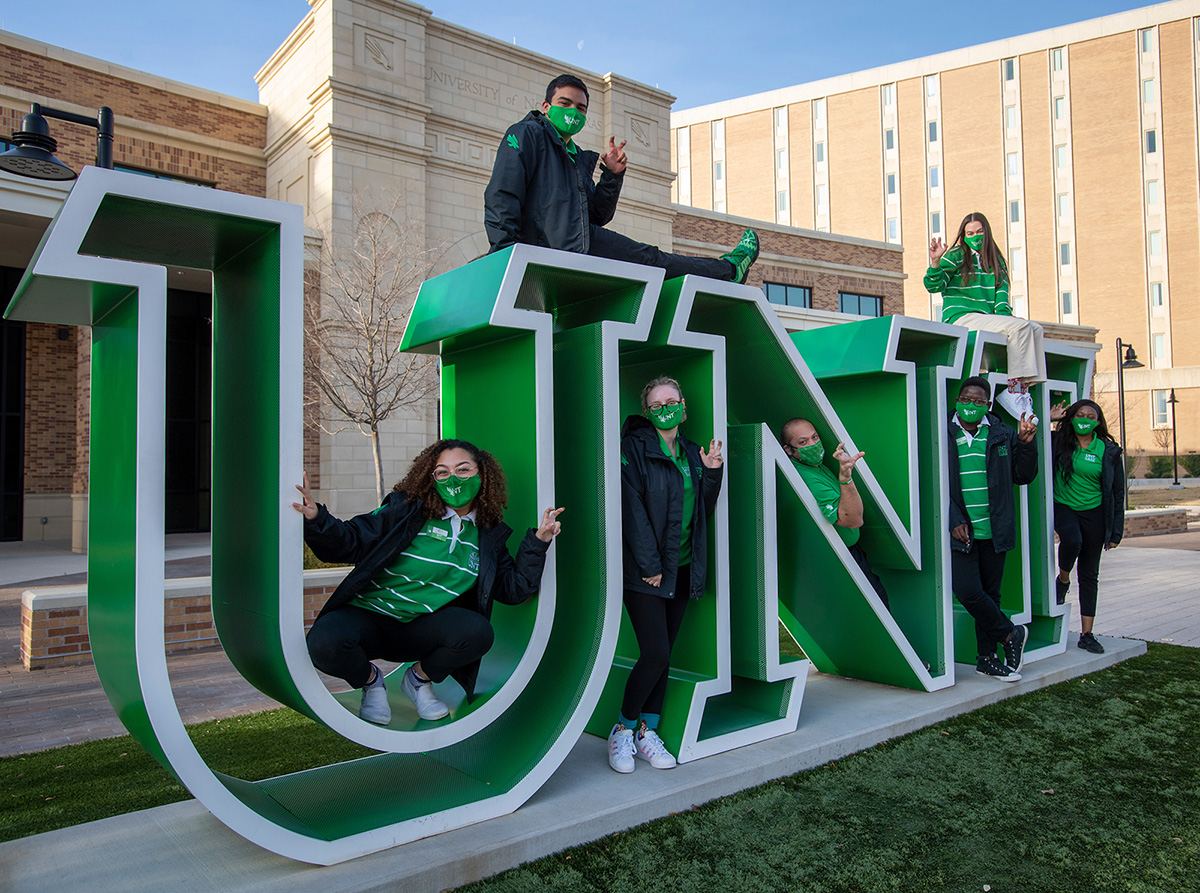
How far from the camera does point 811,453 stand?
196 inches

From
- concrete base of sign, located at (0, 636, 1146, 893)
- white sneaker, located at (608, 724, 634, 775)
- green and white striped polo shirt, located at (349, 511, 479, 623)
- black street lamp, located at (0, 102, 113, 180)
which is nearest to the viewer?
concrete base of sign, located at (0, 636, 1146, 893)

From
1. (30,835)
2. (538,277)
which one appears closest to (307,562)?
(30,835)

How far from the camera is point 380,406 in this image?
47.5 feet

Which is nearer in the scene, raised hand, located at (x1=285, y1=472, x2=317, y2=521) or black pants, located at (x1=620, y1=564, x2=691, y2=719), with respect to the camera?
raised hand, located at (x1=285, y1=472, x2=317, y2=521)

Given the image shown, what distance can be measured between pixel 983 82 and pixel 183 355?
4997cm

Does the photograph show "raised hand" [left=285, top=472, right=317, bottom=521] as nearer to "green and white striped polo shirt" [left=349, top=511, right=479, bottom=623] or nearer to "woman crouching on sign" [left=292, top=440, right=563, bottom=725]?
"woman crouching on sign" [left=292, top=440, right=563, bottom=725]

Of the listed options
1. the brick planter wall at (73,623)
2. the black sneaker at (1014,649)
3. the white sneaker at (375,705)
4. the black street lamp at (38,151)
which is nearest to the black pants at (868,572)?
the black sneaker at (1014,649)

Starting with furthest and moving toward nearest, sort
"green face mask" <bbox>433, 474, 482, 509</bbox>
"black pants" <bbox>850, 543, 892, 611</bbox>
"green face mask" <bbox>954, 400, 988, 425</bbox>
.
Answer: "green face mask" <bbox>954, 400, 988, 425</bbox>
"black pants" <bbox>850, 543, 892, 611</bbox>
"green face mask" <bbox>433, 474, 482, 509</bbox>

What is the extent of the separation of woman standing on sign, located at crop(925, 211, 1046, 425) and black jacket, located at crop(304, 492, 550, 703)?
14.3 ft

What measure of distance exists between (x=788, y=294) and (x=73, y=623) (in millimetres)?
23254

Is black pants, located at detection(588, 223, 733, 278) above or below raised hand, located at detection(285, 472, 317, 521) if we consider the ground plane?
above

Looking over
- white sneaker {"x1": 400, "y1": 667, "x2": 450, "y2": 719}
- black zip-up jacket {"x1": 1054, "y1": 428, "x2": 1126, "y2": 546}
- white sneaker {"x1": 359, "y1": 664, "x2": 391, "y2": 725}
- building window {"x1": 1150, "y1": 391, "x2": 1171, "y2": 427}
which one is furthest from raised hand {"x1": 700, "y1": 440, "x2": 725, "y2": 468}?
building window {"x1": 1150, "y1": 391, "x2": 1171, "y2": 427}

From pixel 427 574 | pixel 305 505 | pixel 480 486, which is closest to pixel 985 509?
pixel 480 486

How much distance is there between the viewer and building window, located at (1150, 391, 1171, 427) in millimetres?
48438
